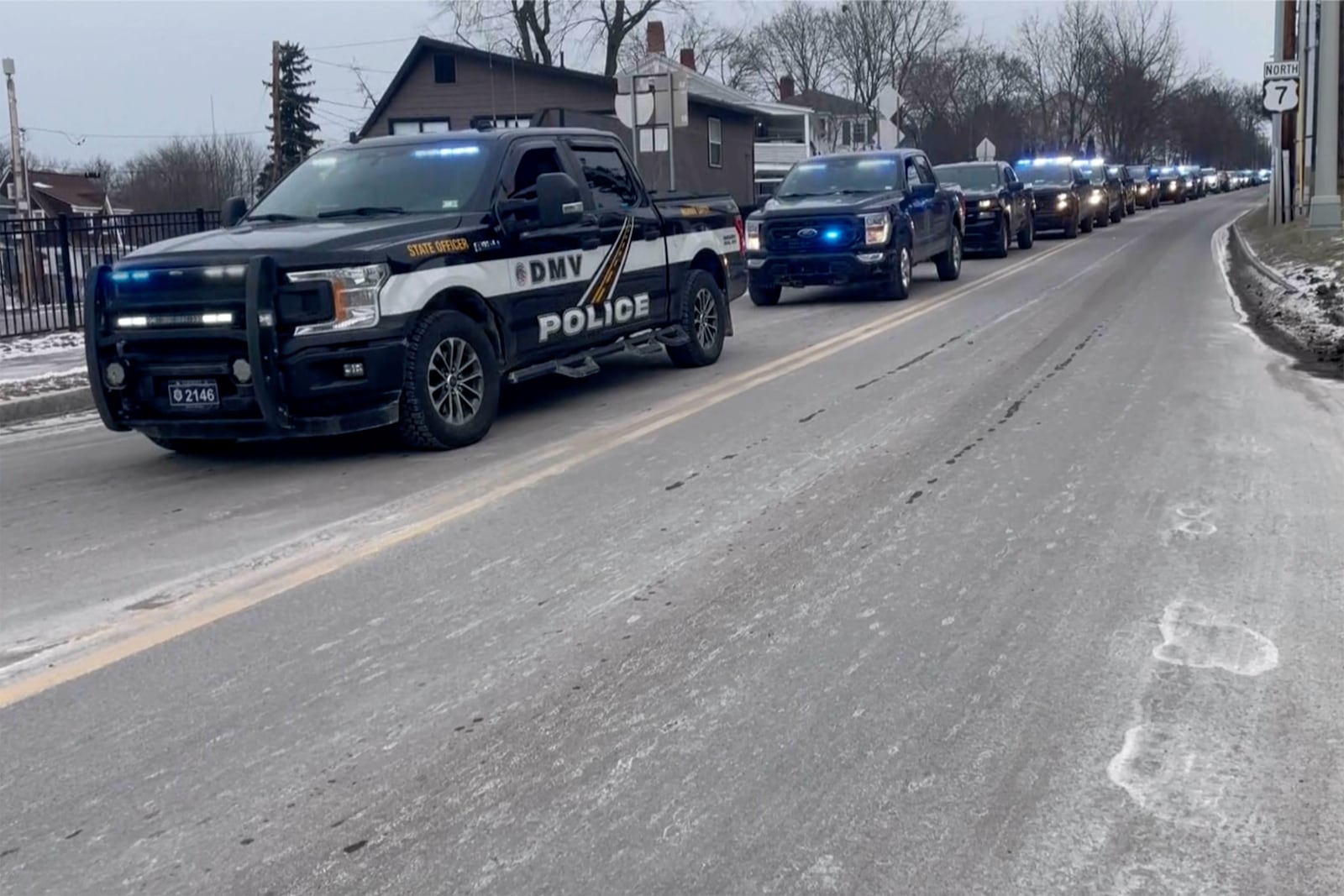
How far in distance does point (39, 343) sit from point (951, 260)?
12136 mm

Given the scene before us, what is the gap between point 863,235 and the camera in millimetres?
17234

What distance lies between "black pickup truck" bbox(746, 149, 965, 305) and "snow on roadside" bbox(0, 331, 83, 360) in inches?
295

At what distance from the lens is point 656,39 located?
203ft

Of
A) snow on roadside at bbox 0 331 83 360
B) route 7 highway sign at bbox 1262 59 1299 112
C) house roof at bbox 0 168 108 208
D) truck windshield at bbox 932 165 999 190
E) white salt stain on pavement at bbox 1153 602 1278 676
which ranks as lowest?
white salt stain on pavement at bbox 1153 602 1278 676

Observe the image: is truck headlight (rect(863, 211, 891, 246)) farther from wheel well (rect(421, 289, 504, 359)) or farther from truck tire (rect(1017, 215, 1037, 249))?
truck tire (rect(1017, 215, 1037, 249))

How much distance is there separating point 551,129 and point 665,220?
1.45 meters

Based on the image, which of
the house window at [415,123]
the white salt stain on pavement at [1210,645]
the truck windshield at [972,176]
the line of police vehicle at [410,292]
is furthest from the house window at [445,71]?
the white salt stain on pavement at [1210,645]

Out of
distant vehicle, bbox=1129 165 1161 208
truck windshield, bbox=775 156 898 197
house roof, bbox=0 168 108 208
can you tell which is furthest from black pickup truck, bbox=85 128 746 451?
house roof, bbox=0 168 108 208

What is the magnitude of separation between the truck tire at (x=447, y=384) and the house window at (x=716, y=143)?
123ft

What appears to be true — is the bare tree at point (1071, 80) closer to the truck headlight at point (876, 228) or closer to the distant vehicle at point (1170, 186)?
the distant vehicle at point (1170, 186)

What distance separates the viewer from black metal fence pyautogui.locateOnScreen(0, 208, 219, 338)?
52.4 ft

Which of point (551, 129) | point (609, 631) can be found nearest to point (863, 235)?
point (551, 129)

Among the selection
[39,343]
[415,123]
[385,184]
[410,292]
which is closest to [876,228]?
[385,184]

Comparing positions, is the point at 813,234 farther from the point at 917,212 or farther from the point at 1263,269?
the point at 1263,269
